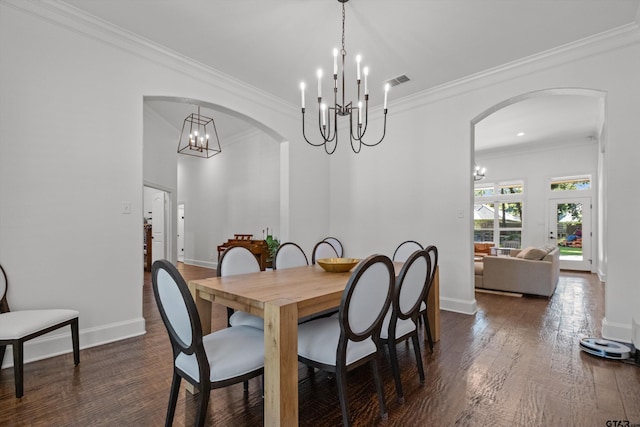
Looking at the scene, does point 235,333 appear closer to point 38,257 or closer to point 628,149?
point 38,257

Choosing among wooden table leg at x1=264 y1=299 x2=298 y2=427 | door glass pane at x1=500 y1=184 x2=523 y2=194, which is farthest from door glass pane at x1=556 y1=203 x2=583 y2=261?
wooden table leg at x1=264 y1=299 x2=298 y2=427

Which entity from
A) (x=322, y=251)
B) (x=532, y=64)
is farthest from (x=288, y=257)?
(x=532, y=64)

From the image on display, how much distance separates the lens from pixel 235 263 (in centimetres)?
259

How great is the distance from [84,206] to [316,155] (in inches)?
127

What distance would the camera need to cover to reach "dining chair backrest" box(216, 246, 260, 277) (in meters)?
2.54

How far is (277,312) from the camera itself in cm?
149

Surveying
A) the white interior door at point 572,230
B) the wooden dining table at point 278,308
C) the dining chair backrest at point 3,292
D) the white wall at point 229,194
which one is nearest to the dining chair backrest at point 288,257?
the wooden dining table at point 278,308

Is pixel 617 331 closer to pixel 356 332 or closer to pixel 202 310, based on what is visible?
pixel 356 332

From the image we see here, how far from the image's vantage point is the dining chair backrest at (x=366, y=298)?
61.6 inches

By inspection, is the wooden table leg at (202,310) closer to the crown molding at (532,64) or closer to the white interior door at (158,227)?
the crown molding at (532,64)

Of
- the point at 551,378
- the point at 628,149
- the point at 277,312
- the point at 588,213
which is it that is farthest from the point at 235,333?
the point at 588,213

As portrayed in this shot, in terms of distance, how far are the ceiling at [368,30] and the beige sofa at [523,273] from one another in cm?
287

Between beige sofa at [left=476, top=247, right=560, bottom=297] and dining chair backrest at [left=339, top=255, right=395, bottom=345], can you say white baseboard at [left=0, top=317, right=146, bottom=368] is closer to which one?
dining chair backrest at [left=339, top=255, right=395, bottom=345]

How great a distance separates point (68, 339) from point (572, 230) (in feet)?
30.2
